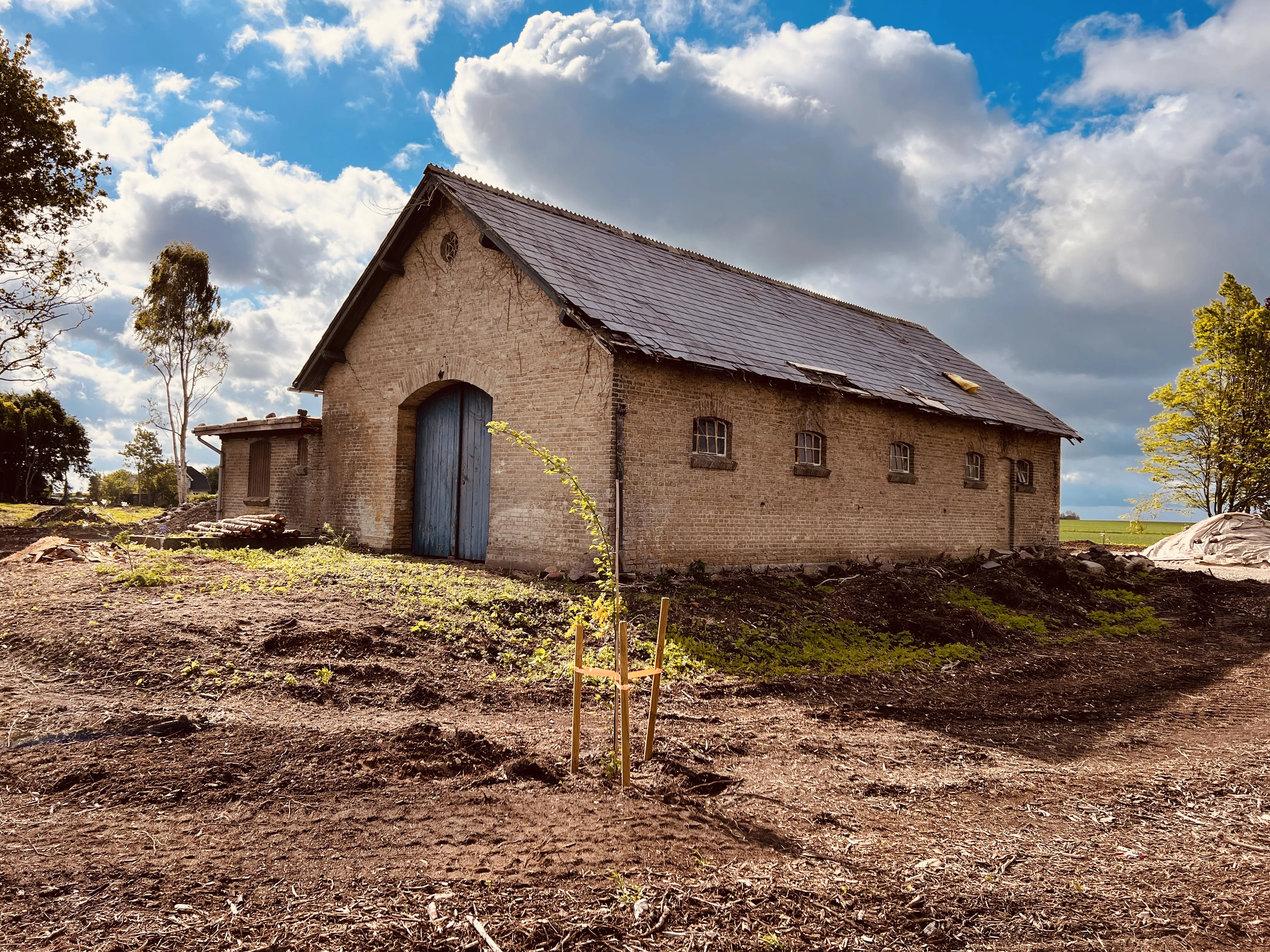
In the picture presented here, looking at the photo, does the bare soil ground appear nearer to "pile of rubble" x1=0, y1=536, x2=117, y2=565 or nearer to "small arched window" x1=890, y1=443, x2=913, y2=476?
"pile of rubble" x1=0, y1=536, x2=117, y2=565

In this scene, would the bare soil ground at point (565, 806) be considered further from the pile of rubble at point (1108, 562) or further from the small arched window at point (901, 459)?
the pile of rubble at point (1108, 562)

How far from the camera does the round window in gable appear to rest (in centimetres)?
1466

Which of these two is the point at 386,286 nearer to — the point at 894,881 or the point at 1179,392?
the point at 894,881

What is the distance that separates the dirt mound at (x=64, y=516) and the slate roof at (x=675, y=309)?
1515cm

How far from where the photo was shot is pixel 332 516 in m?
16.8

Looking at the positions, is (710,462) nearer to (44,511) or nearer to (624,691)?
(624,691)

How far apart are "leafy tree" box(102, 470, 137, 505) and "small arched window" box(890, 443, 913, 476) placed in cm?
6649

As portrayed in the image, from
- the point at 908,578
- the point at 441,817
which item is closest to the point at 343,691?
the point at 441,817

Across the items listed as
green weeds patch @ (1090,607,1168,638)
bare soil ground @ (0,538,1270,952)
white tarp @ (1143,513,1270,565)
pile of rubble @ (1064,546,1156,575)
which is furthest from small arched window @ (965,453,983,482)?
bare soil ground @ (0,538,1270,952)

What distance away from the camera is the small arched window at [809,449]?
14.7 m

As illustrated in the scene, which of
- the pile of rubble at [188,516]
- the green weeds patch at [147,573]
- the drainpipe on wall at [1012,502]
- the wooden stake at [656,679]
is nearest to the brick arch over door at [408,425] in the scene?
the green weeds patch at [147,573]

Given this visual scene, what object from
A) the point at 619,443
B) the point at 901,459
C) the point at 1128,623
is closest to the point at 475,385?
the point at 619,443

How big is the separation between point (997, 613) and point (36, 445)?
49544mm

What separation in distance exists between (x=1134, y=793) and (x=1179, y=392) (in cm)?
3144
